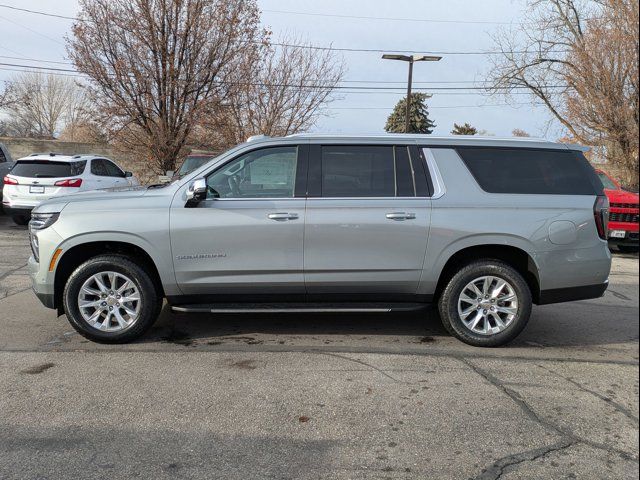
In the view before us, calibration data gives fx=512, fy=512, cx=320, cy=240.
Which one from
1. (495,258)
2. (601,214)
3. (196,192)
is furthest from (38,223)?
(601,214)

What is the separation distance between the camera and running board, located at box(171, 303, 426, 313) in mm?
4703

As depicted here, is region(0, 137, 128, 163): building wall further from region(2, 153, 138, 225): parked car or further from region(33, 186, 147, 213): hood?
region(33, 186, 147, 213): hood

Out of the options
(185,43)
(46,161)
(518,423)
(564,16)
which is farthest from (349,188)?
(564,16)

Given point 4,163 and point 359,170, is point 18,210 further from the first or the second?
point 359,170

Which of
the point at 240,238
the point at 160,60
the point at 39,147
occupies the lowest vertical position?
the point at 240,238

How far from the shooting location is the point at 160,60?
59.1 feet

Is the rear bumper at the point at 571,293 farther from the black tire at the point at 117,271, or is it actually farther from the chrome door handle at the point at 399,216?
the black tire at the point at 117,271

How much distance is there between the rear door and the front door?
16 centimetres

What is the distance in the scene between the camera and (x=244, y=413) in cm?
351

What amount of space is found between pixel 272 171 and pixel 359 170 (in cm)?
82

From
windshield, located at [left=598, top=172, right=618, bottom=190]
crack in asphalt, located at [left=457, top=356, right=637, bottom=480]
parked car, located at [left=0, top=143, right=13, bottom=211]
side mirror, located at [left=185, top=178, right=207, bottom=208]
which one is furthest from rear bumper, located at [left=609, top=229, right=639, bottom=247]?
parked car, located at [left=0, top=143, right=13, bottom=211]

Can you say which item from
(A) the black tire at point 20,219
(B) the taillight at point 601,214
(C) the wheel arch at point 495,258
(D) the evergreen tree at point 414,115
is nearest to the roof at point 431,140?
(B) the taillight at point 601,214

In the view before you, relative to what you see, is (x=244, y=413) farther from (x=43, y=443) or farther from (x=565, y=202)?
(x=565, y=202)

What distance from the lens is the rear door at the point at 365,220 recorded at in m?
4.67
